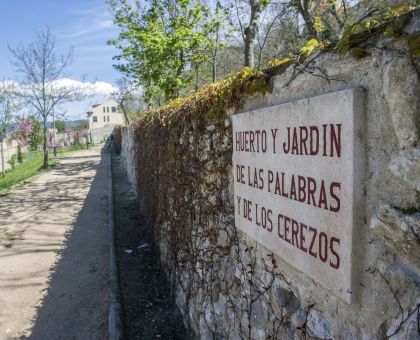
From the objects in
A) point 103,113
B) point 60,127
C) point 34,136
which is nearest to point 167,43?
point 34,136

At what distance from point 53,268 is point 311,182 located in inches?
239

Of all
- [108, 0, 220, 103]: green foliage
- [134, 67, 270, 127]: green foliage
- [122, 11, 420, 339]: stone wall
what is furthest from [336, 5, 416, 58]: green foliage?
[108, 0, 220, 103]: green foliage

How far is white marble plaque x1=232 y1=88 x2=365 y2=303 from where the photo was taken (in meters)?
1.57

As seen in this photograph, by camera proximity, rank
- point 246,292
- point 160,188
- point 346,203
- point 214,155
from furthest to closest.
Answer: point 160,188 → point 214,155 → point 246,292 → point 346,203

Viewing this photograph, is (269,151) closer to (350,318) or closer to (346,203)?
(346,203)

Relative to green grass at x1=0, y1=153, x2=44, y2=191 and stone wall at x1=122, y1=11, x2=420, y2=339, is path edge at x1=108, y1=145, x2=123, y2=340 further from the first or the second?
green grass at x1=0, y1=153, x2=44, y2=191

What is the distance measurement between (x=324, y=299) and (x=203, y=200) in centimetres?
208

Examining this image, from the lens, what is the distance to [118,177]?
17.8 meters

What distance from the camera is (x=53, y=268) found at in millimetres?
6695

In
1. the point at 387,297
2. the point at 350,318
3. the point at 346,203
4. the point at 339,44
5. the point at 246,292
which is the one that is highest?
the point at 339,44

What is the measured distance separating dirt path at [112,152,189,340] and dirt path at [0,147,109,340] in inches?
12.8

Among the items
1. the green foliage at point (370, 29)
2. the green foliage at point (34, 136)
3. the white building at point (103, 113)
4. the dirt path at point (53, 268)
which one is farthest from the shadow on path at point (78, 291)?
the white building at point (103, 113)

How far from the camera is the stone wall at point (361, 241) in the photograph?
135 cm

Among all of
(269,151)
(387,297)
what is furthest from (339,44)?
(387,297)
